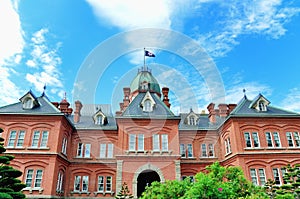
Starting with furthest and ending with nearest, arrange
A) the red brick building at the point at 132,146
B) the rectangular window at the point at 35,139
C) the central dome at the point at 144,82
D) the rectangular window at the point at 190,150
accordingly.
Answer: the central dome at the point at 144,82
the rectangular window at the point at 190,150
the rectangular window at the point at 35,139
the red brick building at the point at 132,146

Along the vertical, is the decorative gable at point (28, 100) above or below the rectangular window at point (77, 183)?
above

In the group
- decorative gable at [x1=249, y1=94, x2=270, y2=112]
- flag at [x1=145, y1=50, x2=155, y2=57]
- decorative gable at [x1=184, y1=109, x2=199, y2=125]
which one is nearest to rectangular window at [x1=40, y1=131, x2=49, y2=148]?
flag at [x1=145, y1=50, x2=155, y2=57]

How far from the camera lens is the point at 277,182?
21.3m

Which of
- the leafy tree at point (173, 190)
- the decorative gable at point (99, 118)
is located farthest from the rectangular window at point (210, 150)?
the leafy tree at point (173, 190)

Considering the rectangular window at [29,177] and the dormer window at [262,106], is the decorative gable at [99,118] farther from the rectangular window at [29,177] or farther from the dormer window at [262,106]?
the dormer window at [262,106]

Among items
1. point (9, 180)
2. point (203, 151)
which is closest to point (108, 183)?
point (203, 151)

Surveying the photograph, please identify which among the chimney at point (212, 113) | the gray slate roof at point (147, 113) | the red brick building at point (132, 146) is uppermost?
the chimney at point (212, 113)

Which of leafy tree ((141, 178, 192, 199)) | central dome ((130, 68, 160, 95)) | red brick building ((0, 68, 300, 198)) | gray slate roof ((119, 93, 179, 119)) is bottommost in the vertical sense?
leafy tree ((141, 178, 192, 199))

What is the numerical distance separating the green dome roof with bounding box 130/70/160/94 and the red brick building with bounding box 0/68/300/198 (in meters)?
8.94

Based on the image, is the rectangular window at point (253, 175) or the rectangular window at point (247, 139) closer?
the rectangular window at point (253, 175)

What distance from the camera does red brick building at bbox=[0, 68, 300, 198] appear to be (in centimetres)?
2080

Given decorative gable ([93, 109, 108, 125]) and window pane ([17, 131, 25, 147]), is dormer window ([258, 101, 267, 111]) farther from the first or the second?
window pane ([17, 131, 25, 147])

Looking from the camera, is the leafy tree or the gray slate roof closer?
the leafy tree

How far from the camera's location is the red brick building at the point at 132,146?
68.2 ft
